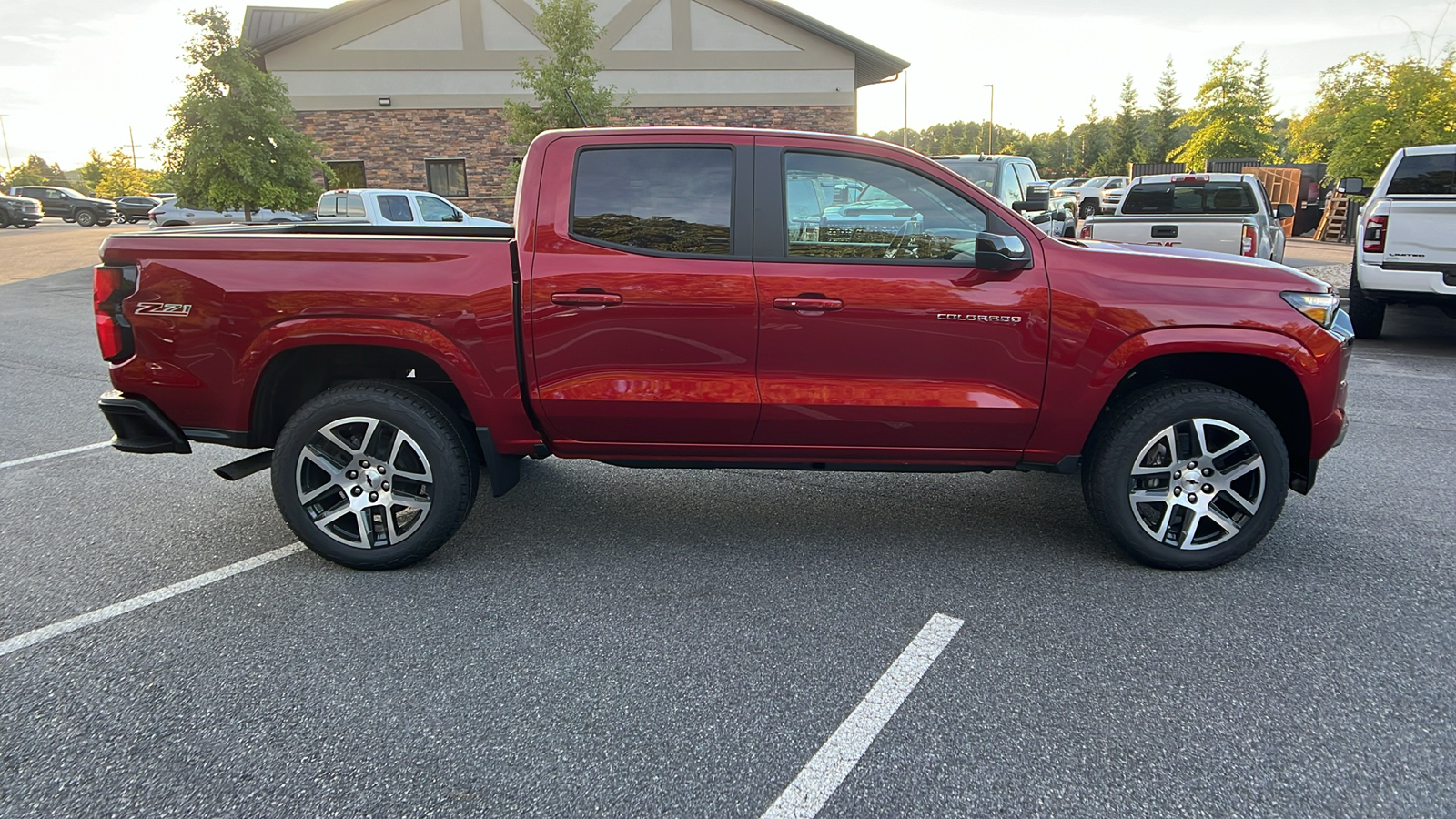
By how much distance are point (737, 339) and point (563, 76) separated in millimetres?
17352

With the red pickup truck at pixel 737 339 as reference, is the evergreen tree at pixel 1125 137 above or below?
above

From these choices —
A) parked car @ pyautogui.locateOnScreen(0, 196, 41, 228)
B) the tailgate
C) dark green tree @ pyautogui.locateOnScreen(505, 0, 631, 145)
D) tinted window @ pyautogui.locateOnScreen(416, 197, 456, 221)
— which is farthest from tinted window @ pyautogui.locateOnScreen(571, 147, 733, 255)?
parked car @ pyautogui.locateOnScreen(0, 196, 41, 228)

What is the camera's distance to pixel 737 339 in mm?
3791

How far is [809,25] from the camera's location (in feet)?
77.3

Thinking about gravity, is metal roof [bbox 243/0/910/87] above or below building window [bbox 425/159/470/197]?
above

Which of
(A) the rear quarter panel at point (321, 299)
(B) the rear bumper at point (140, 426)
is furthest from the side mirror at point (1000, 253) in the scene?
(B) the rear bumper at point (140, 426)

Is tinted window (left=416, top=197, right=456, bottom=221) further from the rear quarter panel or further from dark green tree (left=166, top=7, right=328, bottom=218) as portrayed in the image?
the rear quarter panel

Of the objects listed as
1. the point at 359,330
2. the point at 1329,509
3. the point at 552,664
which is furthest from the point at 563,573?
the point at 1329,509

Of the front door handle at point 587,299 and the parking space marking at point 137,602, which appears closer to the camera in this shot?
the parking space marking at point 137,602

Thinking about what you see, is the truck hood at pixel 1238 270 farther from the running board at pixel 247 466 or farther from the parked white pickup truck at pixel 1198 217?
the parked white pickup truck at pixel 1198 217

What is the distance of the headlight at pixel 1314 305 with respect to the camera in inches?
147

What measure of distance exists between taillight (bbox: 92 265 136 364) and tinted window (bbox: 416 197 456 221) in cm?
1334

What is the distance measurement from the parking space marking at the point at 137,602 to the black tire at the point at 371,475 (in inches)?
14.6

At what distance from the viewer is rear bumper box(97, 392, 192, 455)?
3918 mm
